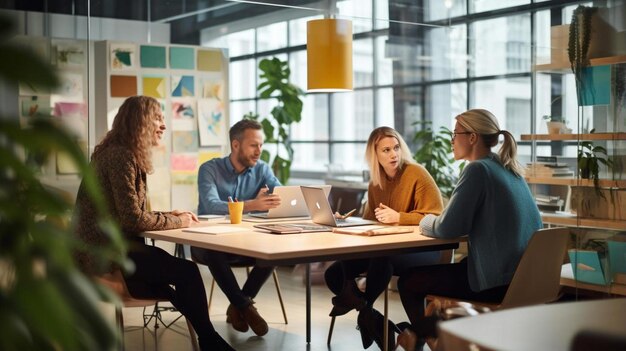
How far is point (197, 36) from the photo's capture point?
9.25 metres

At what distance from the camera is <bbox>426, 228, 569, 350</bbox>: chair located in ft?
11.5

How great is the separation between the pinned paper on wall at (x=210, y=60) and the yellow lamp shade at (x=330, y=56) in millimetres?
2705

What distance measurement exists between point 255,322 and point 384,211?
116 centimetres

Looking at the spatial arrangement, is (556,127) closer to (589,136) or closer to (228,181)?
(589,136)

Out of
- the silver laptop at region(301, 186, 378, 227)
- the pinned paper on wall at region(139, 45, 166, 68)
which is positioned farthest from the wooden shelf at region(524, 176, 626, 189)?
the pinned paper on wall at region(139, 45, 166, 68)

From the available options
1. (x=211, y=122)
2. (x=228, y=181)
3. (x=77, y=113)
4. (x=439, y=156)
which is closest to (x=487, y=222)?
(x=228, y=181)

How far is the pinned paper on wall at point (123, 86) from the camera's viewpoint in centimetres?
685

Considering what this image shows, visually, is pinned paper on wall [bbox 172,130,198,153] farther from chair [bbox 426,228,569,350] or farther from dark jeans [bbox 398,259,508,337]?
chair [bbox 426,228,569,350]

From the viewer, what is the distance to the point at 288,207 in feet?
15.3

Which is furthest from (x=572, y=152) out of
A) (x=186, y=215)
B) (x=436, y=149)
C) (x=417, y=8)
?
(x=186, y=215)

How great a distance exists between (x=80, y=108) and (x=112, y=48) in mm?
2091

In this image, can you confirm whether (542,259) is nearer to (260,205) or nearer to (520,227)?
(520,227)

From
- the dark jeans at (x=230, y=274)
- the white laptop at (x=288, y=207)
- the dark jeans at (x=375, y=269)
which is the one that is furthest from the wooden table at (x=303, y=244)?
the dark jeans at (x=230, y=274)

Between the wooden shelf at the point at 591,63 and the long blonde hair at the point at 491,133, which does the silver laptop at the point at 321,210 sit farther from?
the wooden shelf at the point at 591,63
